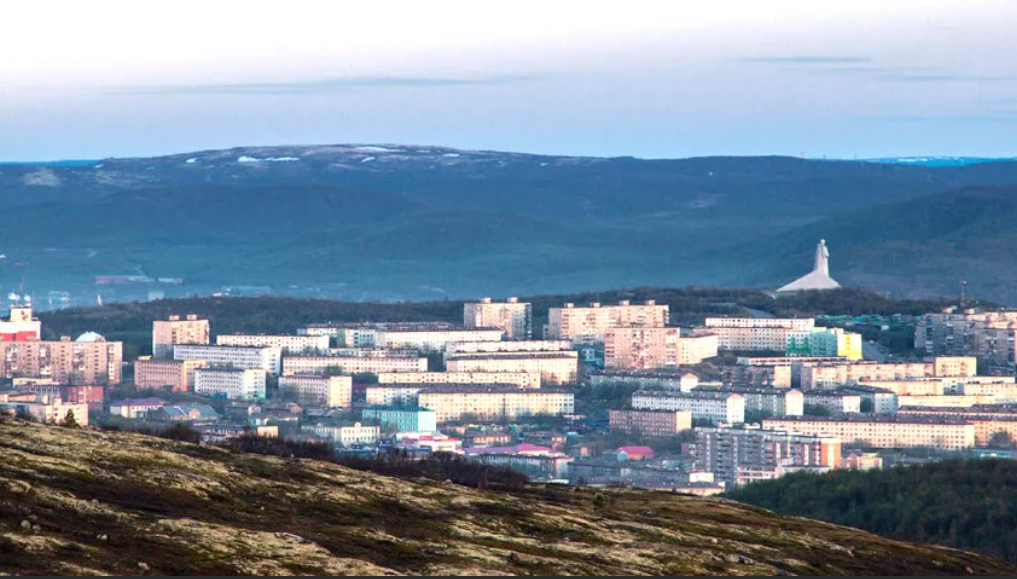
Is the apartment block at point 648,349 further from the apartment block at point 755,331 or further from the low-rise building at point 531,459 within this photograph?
the low-rise building at point 531,459

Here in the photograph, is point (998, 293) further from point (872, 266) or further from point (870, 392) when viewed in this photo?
point (870, 392)

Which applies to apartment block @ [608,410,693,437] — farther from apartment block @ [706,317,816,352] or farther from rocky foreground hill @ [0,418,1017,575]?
rocky foreground hill @ [0,418,1017,575]

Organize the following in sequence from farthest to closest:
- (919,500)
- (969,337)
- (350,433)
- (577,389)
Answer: (969,337)
(577,389)
(350,433)
(919,500)

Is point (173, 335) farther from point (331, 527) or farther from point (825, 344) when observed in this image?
point (331, 527)

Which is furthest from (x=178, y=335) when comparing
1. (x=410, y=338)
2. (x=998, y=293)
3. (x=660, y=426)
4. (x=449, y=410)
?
(x=998, y=293)

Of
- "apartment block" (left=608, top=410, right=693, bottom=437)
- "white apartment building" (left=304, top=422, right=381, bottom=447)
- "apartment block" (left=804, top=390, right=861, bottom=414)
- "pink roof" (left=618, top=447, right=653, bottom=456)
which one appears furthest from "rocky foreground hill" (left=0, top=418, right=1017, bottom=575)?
"apartment block" (left=804, top=390, right=861, bottom=414)

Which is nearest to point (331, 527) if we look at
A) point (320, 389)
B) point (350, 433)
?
point (350, 433)

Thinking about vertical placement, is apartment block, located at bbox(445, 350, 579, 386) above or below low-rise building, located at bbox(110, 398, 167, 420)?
above
